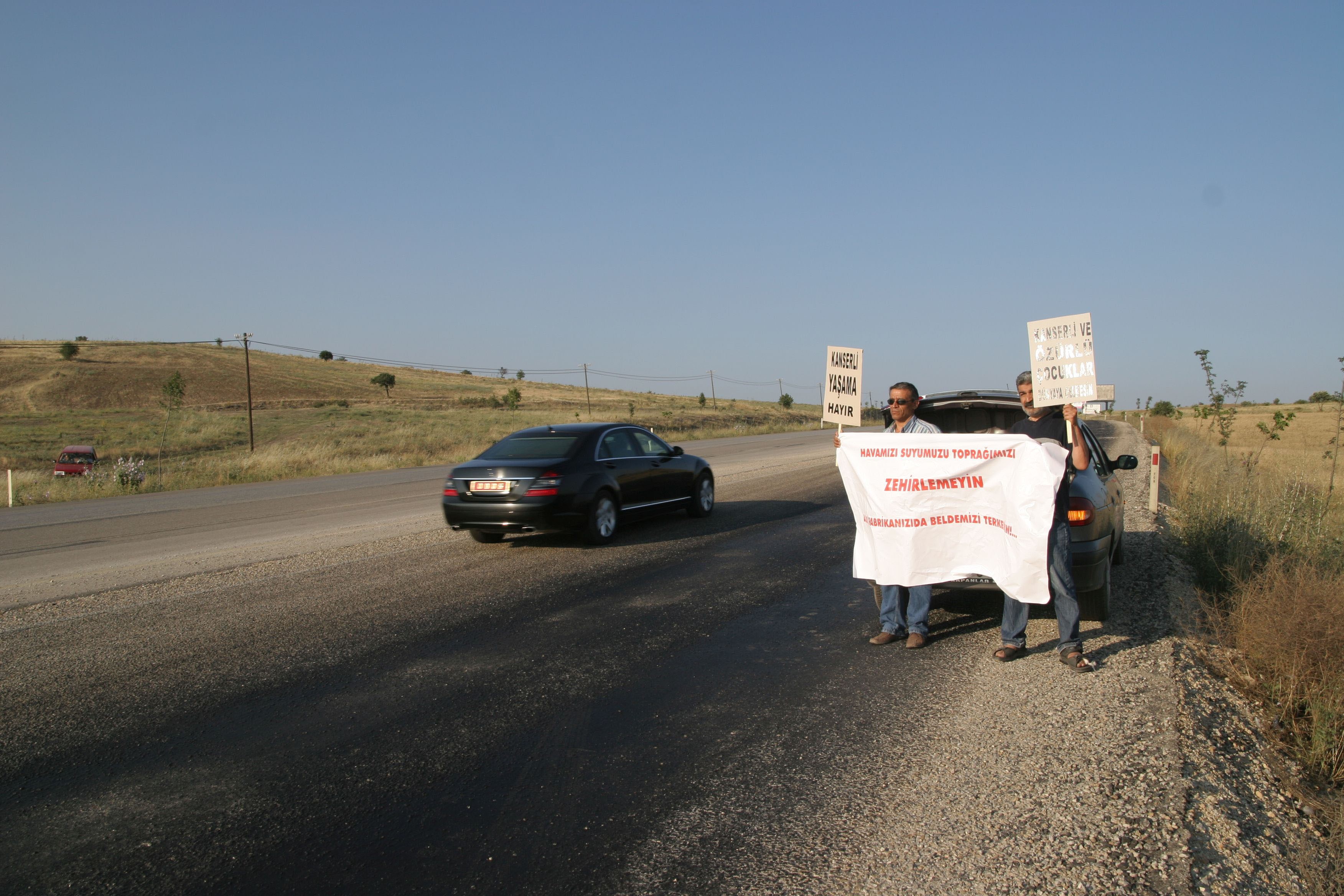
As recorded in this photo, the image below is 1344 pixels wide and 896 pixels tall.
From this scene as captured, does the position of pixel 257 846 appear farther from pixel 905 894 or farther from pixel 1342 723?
pixel 1342 723

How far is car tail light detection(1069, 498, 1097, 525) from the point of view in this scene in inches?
237

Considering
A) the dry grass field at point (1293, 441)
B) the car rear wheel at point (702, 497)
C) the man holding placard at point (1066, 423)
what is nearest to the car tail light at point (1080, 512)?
the man holding placard at point (1066, 423)

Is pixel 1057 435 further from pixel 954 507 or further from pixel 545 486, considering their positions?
pixel 545 486

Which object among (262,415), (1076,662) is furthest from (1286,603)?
(262,415)

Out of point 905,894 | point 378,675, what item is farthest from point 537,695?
point 905,894

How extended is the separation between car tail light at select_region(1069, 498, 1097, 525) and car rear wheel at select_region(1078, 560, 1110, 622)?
460 millimetres

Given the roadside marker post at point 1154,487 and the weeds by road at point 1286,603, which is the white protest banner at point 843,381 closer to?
the weeds by road at point 1286,603

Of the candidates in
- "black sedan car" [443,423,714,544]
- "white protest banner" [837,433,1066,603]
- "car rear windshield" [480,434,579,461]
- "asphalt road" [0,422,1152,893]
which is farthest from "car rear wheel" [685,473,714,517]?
"white protest banner" [837,433,1066,603]

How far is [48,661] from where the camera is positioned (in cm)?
603

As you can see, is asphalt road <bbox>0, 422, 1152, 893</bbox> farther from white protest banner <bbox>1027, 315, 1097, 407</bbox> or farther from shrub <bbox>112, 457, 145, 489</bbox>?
shrub <bbox>112, 457, 145, 489</bbox>

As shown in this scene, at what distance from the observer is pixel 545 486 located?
33.6 feet

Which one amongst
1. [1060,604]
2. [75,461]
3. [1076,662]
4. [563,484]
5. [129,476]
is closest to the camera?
[1076,662]

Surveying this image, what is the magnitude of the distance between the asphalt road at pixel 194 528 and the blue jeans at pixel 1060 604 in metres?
8.52

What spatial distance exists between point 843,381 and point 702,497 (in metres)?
5.34
